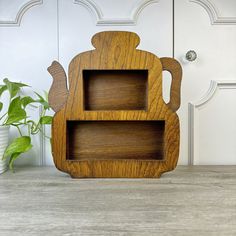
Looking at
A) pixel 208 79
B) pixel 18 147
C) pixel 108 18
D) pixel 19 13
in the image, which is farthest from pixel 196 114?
pixel 19 13

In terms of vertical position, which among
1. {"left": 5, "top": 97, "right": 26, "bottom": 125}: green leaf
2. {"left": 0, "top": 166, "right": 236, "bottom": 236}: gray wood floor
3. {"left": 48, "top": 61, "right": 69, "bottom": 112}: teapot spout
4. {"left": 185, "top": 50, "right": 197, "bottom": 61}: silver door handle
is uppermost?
{"left": 185, "top": 50, "right": 197, "bottom": 61}: silver door handle

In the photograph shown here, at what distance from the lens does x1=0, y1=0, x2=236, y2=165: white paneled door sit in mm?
913

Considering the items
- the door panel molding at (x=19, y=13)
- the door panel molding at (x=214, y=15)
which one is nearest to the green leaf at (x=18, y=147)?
the door panel molding at (x=19, y=13)

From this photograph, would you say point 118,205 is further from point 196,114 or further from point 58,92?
point 196,114

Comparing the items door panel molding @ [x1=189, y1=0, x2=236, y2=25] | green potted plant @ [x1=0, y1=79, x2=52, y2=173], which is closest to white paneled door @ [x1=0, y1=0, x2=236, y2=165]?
door panel molding @ [x1=189, y1=0, x2=236, y2=25]

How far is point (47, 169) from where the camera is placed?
870 mm

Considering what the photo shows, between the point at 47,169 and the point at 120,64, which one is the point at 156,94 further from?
the point at 47,169

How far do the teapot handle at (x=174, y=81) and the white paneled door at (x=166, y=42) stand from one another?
0.57 feet

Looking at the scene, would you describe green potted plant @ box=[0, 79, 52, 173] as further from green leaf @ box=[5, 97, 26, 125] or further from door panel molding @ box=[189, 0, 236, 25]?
door panel molding @ box=[189, 0, 236, 25]

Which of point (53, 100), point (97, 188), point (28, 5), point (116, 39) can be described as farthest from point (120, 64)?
point (28, 5)

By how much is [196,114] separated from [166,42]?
0.86 ft

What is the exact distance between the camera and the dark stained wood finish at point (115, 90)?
79 cm

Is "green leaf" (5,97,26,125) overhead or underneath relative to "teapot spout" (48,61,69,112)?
underneath

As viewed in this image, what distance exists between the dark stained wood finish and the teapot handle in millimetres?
76
